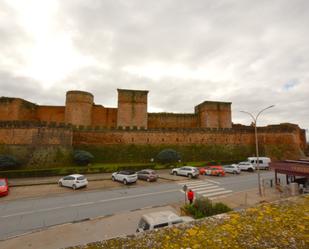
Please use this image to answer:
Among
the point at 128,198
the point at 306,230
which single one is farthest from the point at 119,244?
the point at 128,198

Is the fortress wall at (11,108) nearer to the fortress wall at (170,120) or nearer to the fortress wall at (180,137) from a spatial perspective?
the fortress wall at (180,137)

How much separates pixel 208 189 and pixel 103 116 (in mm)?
32998

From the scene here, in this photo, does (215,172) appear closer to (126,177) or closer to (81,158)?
(126,177)

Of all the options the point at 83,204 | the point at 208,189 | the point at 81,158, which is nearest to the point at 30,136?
the point at 81,158

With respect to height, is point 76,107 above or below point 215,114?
above

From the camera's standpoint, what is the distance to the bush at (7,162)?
75.2 feet

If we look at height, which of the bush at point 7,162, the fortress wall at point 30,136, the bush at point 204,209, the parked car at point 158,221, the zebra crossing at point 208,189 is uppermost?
the fortress wall at point 30,136

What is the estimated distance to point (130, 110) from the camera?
41781mm

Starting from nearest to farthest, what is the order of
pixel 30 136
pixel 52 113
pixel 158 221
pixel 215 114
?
pixel 158 221
pixel 30 136
pixel 52 113
pixel 215 114

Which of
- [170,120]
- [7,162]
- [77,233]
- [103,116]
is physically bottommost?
[77,233]

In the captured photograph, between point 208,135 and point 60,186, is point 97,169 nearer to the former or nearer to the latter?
point 60,186

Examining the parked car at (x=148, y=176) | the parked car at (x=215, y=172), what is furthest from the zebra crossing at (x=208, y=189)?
the parked car at (x=215, y=172)

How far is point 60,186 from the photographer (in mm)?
18844

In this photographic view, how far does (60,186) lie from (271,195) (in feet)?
65.3
